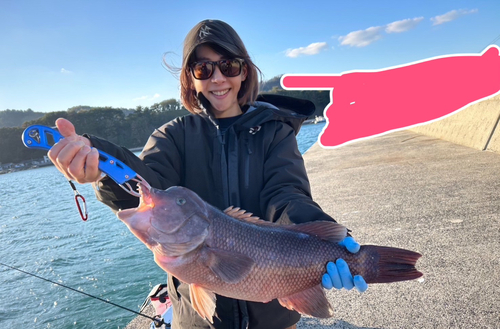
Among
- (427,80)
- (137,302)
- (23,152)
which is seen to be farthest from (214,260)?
(23,152)

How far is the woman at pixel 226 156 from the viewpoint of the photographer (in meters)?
2.34

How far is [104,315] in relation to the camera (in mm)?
7949

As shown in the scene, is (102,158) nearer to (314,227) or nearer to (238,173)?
(238,173)

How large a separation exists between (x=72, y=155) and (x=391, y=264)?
2135mm

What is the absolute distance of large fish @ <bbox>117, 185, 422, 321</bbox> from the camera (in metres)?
2.00

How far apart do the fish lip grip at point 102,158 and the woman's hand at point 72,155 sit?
0.06 m

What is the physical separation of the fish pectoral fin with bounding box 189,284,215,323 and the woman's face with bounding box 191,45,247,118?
62.8 inches

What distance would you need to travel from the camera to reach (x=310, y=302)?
7.11 feet

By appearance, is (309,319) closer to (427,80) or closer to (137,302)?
(137,302)

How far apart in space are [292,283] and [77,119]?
7928 centimetres

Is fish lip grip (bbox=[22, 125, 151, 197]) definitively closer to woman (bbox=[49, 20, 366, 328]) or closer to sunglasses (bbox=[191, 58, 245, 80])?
woman (bbox=[49, 20, 366, 328])

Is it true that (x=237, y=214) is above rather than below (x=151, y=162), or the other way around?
below
